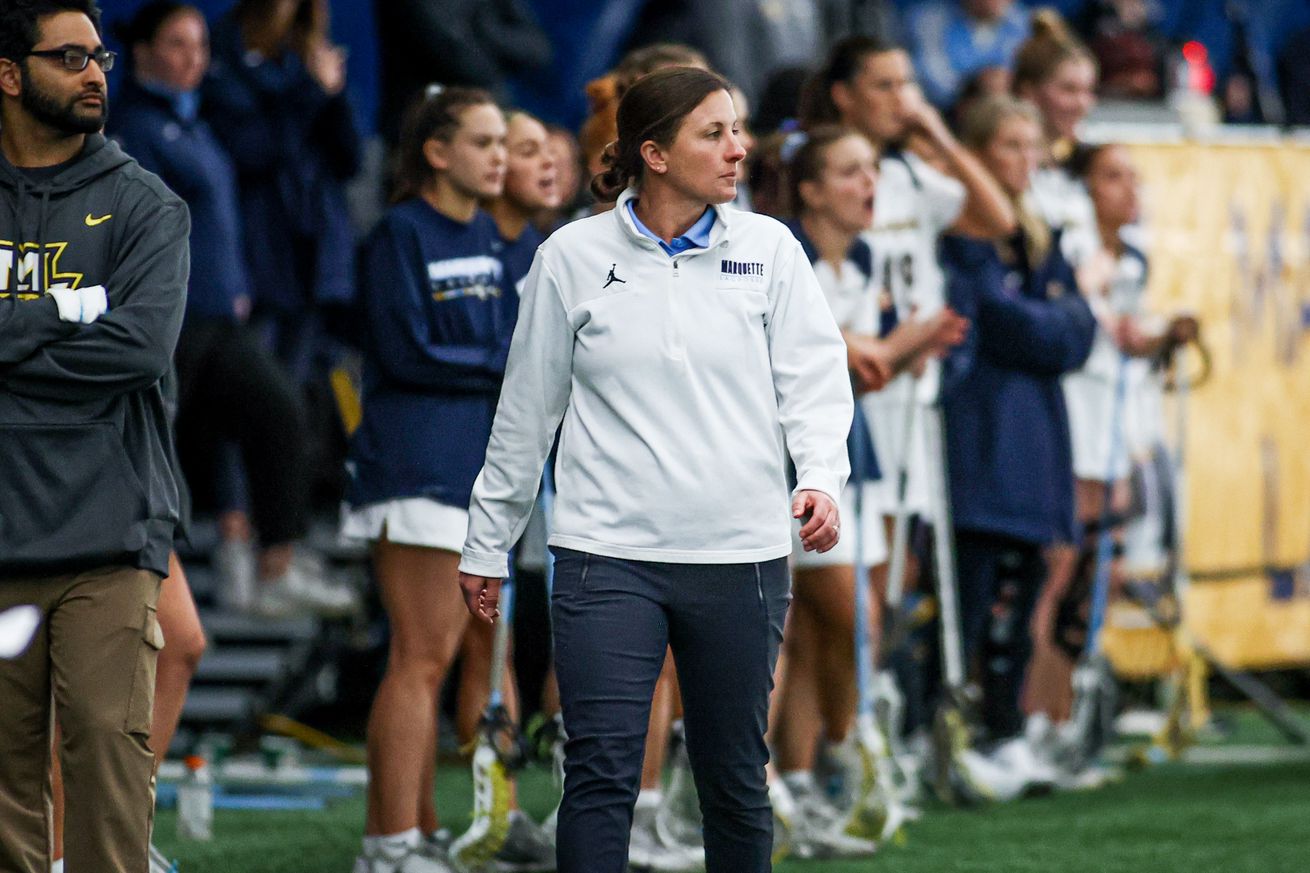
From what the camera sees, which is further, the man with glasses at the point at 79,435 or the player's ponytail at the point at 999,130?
the player's ponytail at the point at 999,130

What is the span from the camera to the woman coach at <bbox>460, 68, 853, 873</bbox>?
4539 mm

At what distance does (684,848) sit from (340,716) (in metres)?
3.60

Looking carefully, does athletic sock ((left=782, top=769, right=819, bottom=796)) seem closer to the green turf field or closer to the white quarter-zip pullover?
the green turf field

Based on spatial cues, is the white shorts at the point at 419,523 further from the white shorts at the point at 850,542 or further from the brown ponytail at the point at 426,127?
the white shorts at the point at 850,542

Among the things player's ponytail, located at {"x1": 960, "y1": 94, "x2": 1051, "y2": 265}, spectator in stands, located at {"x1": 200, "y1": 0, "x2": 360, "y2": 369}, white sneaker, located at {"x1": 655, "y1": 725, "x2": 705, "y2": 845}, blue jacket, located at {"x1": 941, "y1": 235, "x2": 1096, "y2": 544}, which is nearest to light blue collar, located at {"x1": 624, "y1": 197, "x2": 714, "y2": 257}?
white sneaker, located at {"x1": 655, "y1": 725, "x2": 705, "y2": 845}

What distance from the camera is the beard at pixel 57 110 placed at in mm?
4656

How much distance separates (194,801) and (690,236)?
9.59 feet

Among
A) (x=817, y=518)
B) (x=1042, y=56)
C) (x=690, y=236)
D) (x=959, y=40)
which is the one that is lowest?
(x=817, y=518)

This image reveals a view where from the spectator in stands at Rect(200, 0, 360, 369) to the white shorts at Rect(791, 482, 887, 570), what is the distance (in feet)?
8.36

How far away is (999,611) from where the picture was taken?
322 inches

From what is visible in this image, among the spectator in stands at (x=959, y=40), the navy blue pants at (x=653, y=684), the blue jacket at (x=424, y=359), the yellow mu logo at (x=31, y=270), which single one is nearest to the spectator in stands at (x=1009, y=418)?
the blue jacket at (x=424, y=359)

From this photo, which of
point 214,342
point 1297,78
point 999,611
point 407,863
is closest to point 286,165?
point 214,342

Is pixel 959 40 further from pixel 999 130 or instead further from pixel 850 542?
pixel 850 542

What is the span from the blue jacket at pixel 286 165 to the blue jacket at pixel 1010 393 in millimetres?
2265
